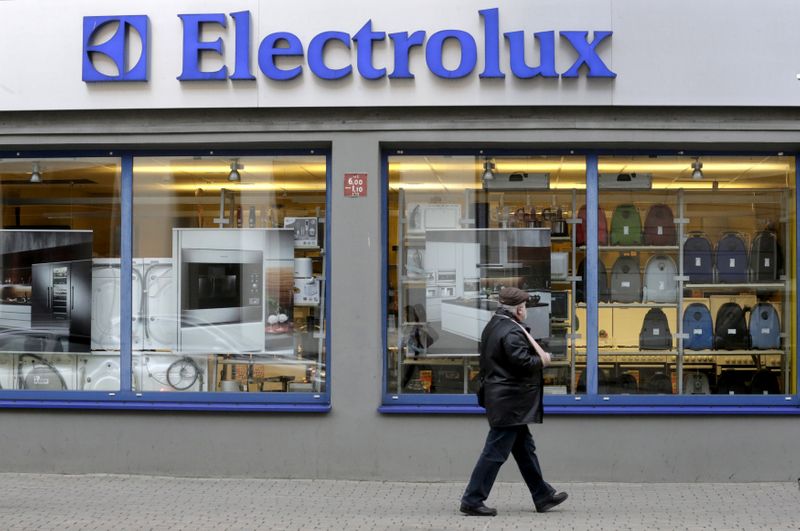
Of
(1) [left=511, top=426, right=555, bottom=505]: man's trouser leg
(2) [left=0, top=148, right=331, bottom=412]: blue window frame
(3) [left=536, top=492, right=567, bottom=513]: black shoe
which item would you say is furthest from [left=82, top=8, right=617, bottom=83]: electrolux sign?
(3) [left=536, top=492, right=567, bottom=513]: black shoe

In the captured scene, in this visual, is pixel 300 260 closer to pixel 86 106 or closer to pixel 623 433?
pixel 86 106

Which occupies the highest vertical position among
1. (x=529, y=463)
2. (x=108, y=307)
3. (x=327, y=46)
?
(x=327, y=46)

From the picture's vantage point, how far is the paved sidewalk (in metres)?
7.43

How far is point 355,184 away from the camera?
29.4 ft

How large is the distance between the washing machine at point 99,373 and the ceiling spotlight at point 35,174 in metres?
1.72

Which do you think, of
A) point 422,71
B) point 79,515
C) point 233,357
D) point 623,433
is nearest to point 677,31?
point 422,71

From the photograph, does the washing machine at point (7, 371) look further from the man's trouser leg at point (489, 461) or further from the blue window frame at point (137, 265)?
the man's trouser leg at point (489, 461)

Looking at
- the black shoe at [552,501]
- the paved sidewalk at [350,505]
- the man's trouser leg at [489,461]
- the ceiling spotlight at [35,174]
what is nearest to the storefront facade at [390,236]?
the ceiling spotlight at [35,174]

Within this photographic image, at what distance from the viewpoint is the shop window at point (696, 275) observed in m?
9.24

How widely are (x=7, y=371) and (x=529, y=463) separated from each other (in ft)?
16.9

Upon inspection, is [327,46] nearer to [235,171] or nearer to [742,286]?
[235,171]

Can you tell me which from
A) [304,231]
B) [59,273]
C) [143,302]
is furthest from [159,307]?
[304,231]

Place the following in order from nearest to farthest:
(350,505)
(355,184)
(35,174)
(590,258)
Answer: (350,505) < (355,184) < (590,258) < (35,174)

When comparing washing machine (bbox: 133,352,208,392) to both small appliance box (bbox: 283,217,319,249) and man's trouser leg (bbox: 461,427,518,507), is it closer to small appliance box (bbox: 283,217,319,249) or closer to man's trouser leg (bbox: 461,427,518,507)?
small appliance box (bbox: 283,217,319,249)
